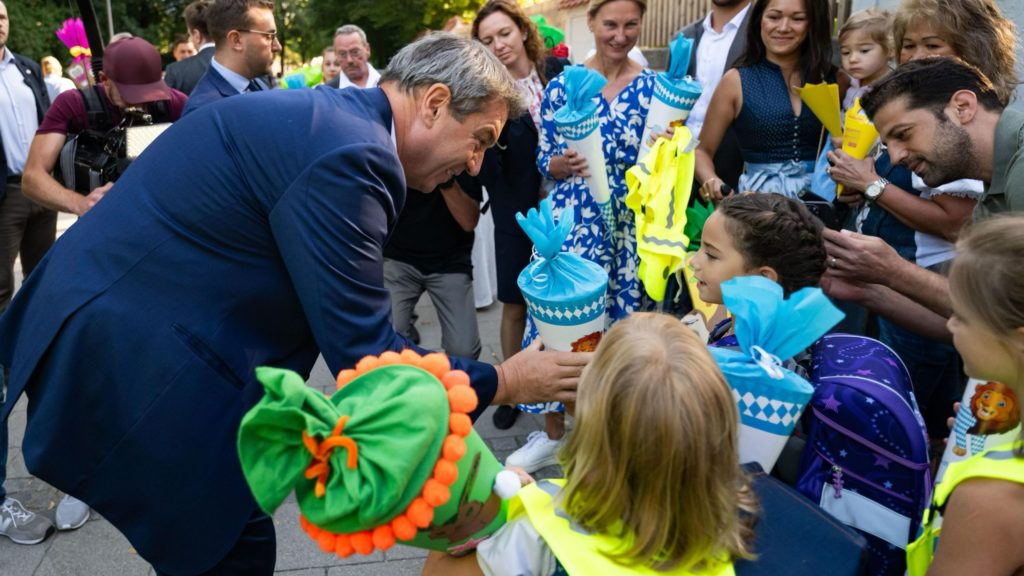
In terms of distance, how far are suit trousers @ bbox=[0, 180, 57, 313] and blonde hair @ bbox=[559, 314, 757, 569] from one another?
12.3 ft

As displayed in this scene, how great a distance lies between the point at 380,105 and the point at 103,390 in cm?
95

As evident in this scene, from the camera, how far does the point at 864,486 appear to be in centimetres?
181

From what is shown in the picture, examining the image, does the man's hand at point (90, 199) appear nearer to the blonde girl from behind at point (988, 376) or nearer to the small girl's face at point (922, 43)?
the blonde girl from behind at point (988, 376)

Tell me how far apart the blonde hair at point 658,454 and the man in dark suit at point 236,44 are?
3196 millimetres

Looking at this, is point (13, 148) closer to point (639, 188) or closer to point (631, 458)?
point (639, 188)

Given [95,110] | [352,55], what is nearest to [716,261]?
[95,110]

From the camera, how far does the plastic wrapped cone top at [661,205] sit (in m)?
3.09

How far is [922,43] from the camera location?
116 inches

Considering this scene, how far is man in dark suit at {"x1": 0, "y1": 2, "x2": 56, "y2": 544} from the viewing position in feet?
13.3

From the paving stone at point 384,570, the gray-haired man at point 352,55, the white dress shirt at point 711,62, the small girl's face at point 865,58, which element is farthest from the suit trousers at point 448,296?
the gray-haired man at point 352,55

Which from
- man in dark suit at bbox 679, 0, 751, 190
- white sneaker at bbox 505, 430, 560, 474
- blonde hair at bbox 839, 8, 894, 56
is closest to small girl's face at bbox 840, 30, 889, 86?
blonde hair at bbox 839, 8, 894, 56

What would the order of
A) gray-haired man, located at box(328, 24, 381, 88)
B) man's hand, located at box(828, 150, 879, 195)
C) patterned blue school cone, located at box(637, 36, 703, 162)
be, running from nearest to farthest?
man's hand, located at box(828, 150, 879, 195) → patterned blue school cone, located at box(637, 36, 703, 162) → gray-haired man, located at box(328, 24, 381, 88)

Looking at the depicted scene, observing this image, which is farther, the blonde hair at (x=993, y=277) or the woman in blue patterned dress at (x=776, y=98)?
the woman in blue patterned dress at (x=776, y=98)

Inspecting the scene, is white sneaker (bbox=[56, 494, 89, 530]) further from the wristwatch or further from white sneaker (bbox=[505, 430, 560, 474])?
the wristwatch
